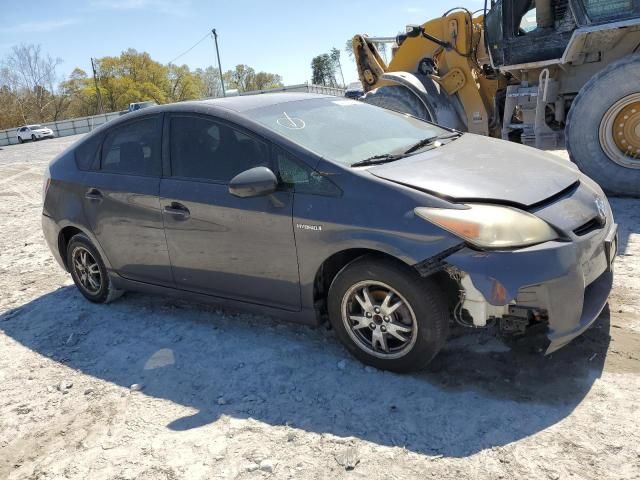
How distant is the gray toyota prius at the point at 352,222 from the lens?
2785mm

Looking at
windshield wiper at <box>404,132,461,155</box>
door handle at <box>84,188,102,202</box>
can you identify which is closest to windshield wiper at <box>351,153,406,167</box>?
windshield wiper at <box>404,132,461,155</box>

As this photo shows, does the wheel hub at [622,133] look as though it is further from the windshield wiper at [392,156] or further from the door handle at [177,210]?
the door handle at [177,210]

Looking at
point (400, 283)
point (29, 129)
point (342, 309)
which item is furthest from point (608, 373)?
point (29, 129)

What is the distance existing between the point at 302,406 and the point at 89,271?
2.68 m

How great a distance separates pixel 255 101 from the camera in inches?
157

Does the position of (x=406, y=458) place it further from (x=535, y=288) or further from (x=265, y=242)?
(x=265, y=242)

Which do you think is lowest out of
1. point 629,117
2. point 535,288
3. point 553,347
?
point 553,347

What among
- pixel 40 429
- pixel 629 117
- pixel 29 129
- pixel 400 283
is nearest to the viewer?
pixel 400 283

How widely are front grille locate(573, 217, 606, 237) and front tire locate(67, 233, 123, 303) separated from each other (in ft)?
11.9

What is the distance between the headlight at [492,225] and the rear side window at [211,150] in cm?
121

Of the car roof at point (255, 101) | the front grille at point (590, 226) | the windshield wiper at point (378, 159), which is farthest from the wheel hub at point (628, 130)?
the windshield wiper at point (378, 159)

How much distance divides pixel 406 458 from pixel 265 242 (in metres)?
1.53

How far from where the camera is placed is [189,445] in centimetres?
281

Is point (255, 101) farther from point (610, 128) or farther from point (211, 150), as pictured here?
point (610, 128)
